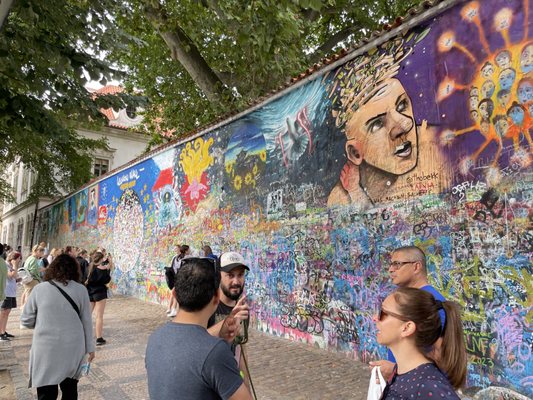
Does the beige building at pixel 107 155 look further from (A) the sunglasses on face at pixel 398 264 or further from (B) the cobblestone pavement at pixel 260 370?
(A) the sunglasses on face at pixel 398 264

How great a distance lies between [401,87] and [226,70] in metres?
9.06

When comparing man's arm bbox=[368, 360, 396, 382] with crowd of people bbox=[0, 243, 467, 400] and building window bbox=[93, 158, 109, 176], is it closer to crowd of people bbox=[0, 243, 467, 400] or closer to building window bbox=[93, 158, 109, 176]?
crowd of people bbox=[0, 243, 467, 400]

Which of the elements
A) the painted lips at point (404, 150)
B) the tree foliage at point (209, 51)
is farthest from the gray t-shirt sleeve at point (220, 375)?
the tree foliage at point (209, 51)

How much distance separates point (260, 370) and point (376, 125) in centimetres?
389

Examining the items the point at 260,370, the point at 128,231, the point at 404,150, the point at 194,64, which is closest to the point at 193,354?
the point at 260,370

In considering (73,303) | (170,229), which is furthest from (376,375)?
(170,229)

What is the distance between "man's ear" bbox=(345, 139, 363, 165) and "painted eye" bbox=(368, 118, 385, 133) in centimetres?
35

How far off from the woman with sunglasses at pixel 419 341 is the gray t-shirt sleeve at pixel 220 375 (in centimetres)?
68

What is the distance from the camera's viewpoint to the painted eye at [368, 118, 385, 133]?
237 inches

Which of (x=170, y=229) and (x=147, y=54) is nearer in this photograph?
(x=170, y=229)

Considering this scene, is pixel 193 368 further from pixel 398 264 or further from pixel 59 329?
pixel 59 329

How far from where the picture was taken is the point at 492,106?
460 centimetres

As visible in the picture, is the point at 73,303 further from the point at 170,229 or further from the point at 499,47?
the point at 170,229

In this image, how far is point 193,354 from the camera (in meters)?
1.77
